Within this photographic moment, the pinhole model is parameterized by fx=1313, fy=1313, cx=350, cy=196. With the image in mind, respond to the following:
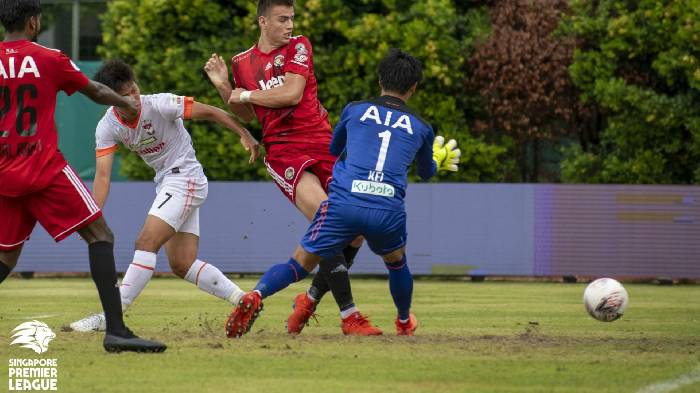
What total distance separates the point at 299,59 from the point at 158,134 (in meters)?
1.27

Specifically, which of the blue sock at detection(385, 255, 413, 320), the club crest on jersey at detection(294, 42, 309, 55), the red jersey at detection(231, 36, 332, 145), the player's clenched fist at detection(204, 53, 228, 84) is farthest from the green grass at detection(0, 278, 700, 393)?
the club crest on jersey at detection(294, 42, 309, 55)

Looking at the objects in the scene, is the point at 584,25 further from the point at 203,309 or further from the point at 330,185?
the point at 330,185

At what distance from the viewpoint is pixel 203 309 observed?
13.5m

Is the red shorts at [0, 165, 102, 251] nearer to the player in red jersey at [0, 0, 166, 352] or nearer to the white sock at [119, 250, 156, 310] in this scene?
the player in red jersey at [0, 0, 166, 352]

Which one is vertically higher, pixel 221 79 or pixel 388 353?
pixel 221 79

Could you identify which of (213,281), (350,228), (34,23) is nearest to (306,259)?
(350,228)

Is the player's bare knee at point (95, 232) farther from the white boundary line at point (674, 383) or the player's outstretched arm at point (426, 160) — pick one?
the white boundary line at point (674, 383)

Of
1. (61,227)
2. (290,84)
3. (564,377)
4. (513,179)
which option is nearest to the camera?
(564,377)

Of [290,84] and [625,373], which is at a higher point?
[290,84]

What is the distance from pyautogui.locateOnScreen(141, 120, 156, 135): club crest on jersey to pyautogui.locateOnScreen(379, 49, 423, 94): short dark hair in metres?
1.90

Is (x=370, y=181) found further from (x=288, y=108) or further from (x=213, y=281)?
(x=213, y=281)

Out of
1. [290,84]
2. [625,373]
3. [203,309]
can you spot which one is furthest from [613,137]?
[625,373]

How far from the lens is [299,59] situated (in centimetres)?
988

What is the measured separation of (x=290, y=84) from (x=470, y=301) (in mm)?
6194
